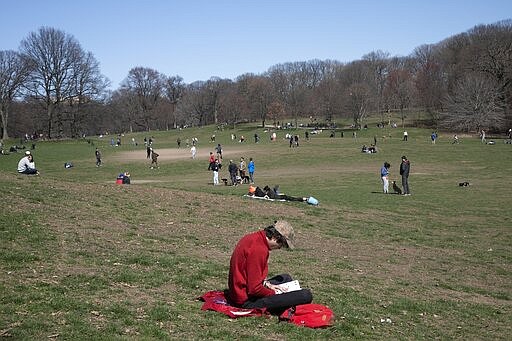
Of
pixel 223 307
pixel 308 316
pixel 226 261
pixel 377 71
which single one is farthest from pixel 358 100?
pixel 223 307

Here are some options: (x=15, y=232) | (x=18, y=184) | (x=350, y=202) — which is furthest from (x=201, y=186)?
(x=15, y=232)

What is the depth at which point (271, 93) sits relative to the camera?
106000 millimetres

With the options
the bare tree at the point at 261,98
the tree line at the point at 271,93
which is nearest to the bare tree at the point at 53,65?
the tree line at the point at 271,93

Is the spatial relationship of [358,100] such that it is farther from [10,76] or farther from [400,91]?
[10,76]

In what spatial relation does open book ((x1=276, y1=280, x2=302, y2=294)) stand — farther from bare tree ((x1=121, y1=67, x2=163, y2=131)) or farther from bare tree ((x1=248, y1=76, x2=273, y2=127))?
bare tree ((x1=121, y1=67, x2=163, y2=131))

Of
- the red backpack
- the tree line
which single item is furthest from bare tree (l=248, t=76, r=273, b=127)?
the red backpack

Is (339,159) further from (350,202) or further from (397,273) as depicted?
(397,273)

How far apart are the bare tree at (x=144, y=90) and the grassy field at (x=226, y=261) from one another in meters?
97.9

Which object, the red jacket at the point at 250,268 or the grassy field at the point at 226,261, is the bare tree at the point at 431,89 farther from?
the red jacket at the point at 250,268

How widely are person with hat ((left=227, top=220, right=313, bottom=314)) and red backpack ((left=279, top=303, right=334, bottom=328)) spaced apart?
0.10m

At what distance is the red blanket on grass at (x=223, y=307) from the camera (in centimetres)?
729

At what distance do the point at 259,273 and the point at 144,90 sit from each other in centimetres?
11960

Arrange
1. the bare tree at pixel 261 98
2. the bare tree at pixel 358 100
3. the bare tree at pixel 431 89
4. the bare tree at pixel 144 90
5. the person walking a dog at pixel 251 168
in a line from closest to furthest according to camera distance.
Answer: the person walking a dog at pixel 251 168, the bare tree at pixel 358 100, the bare tree at pixel 431 89, the bare tree at pixel 261 98, the bare tree at pixel 144 90

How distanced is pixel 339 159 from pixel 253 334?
42317 millimetres
